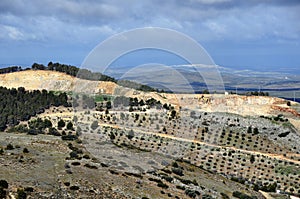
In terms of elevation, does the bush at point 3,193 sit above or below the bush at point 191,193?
above

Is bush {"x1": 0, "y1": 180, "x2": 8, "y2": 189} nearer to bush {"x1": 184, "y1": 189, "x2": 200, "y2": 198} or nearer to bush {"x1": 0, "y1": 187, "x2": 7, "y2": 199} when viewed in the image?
bush {"x1": 0, "y1": 187, "x2": 7, "y2": 199}

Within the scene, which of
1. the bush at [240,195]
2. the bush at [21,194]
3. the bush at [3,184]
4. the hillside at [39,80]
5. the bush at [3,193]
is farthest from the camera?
the hillside at [39,80]

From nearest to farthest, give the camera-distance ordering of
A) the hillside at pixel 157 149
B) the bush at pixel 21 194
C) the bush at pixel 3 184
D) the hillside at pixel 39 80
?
the bush at pixel 21 194 < the bush at pixel 3 184 < the hillside at pixel 157 149 < the hillside at pixel 39 80

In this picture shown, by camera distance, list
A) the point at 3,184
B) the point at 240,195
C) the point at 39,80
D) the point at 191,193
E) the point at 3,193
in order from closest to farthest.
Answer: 1. the point at 3,193
2. the point at 3,184
3. the point at 191,193
4. the point at 240,195
5. the point at 39,80

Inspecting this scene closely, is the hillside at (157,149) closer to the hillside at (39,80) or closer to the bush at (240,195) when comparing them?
the bush at (240,195)

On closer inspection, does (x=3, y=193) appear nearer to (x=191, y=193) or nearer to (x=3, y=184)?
(x=3, y=184)

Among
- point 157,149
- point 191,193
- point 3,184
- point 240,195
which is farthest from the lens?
point 157,149

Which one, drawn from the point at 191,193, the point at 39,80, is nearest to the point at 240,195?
the point at 191,193

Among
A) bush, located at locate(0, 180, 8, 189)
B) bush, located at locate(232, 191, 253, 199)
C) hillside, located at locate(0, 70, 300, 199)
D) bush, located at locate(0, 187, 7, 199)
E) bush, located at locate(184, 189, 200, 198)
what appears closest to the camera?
bush, located at locate(0, 187, 7, 199)

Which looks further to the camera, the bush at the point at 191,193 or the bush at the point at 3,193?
the bush at the point at 191,193

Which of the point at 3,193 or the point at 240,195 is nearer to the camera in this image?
the point at 3,193

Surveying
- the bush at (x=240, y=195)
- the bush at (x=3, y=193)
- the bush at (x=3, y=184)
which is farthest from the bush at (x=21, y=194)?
the bush at (x=240, y=195)

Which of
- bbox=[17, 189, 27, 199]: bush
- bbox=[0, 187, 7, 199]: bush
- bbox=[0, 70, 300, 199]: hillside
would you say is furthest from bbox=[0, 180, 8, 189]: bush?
bbox=[17, 189, 27, 199]: bush

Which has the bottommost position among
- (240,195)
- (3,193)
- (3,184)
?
(240,195)
